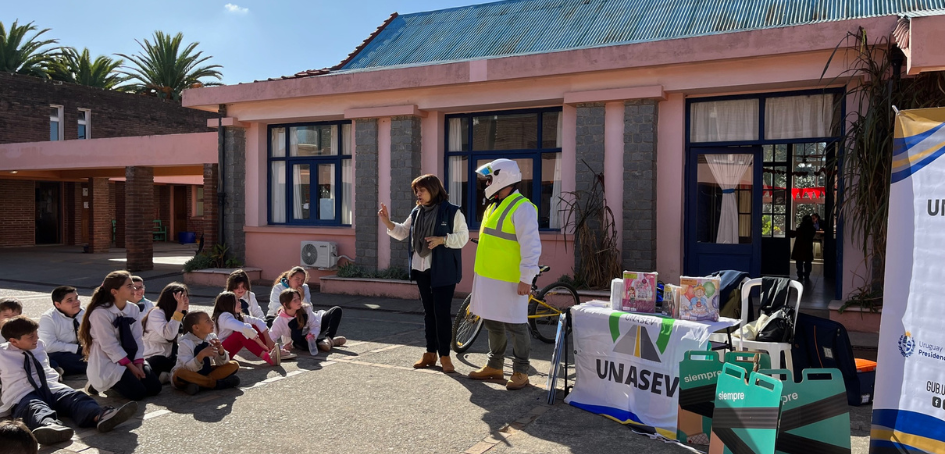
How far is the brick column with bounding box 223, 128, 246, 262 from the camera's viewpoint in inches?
544

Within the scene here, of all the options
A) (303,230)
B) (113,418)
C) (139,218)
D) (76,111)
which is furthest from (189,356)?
(76,111)

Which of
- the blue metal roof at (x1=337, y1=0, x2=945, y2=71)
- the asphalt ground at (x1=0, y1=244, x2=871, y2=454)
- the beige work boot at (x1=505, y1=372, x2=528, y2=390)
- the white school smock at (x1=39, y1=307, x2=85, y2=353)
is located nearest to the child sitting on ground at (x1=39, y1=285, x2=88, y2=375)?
the white school smock at (x1=39, y1=307, x2=85, y2=353)

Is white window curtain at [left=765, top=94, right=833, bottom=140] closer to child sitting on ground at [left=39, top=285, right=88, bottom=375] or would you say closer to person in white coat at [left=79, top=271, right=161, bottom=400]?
person in white coat at [left=79, top=271, right=161, bottom=400]

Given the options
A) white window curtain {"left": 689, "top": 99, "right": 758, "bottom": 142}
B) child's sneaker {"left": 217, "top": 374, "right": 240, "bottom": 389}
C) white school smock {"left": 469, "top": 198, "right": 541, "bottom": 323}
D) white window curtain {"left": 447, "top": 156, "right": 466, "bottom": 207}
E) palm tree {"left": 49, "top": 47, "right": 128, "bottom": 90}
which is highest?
palm tree {"left": 49, "top": 47, "right": 128, "bottom": 90}

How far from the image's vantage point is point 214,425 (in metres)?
4.97

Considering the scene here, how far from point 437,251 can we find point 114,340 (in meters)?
2.75

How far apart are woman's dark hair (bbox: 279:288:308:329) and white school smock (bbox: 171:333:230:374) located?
1.24 meters

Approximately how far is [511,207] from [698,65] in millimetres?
5235

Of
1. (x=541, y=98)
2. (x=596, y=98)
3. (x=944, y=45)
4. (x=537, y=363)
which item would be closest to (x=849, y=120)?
(x=944, y=45)

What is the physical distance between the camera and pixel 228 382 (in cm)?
590

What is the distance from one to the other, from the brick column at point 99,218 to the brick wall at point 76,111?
347 cm

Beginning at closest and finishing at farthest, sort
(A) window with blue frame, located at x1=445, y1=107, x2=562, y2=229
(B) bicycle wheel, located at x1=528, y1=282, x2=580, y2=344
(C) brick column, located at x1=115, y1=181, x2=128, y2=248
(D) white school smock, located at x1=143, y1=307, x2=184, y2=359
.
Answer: (D) white school smock, located at x1=143, y1=307, x2=184, y2=359 < (B) bicycle wheel, located at x1=528, y1=282, x2=580, y2=344 < (A) window with blue frame, located at x1=445, y1=107, x2=562, y2=229 < (C) brick column, located at x1=115, y1=181, x2=128, y2=248

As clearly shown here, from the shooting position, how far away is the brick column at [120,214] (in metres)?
25.9

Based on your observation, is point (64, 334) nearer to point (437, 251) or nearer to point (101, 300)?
point (101, 300)
